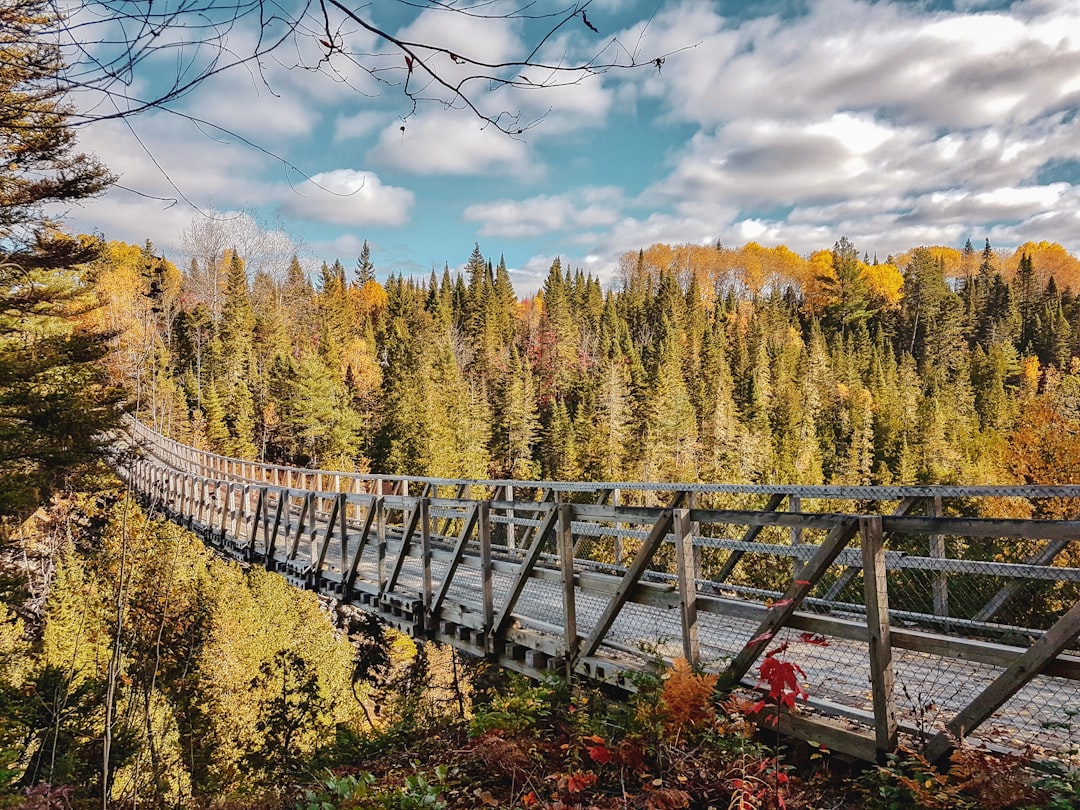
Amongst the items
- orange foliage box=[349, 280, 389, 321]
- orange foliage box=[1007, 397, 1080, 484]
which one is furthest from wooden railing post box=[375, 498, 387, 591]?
orange foliage box=[349, 280, 389, 321]

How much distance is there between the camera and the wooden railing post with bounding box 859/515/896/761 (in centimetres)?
327

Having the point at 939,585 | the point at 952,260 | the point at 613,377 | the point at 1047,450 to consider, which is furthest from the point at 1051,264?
the point at 939,585

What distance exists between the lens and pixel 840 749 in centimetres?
344

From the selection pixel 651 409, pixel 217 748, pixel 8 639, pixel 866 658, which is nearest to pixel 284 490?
pixel 866 658

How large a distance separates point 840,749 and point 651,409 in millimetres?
47926

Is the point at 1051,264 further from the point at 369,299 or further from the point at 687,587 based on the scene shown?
the point at 687,587

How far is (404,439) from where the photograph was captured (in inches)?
1756

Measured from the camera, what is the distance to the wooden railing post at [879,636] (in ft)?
10.7

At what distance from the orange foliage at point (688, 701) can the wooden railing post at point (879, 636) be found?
887 millimetres

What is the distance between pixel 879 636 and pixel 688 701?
1.17m

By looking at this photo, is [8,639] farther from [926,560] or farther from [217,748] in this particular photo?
[926,560]

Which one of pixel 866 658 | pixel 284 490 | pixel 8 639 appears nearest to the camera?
pixel 866 658

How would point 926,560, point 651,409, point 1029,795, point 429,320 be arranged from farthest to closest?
1. point 429,320
2. point 651,409
3. point 926,560
4. point 1029,795

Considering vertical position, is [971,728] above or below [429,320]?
below
